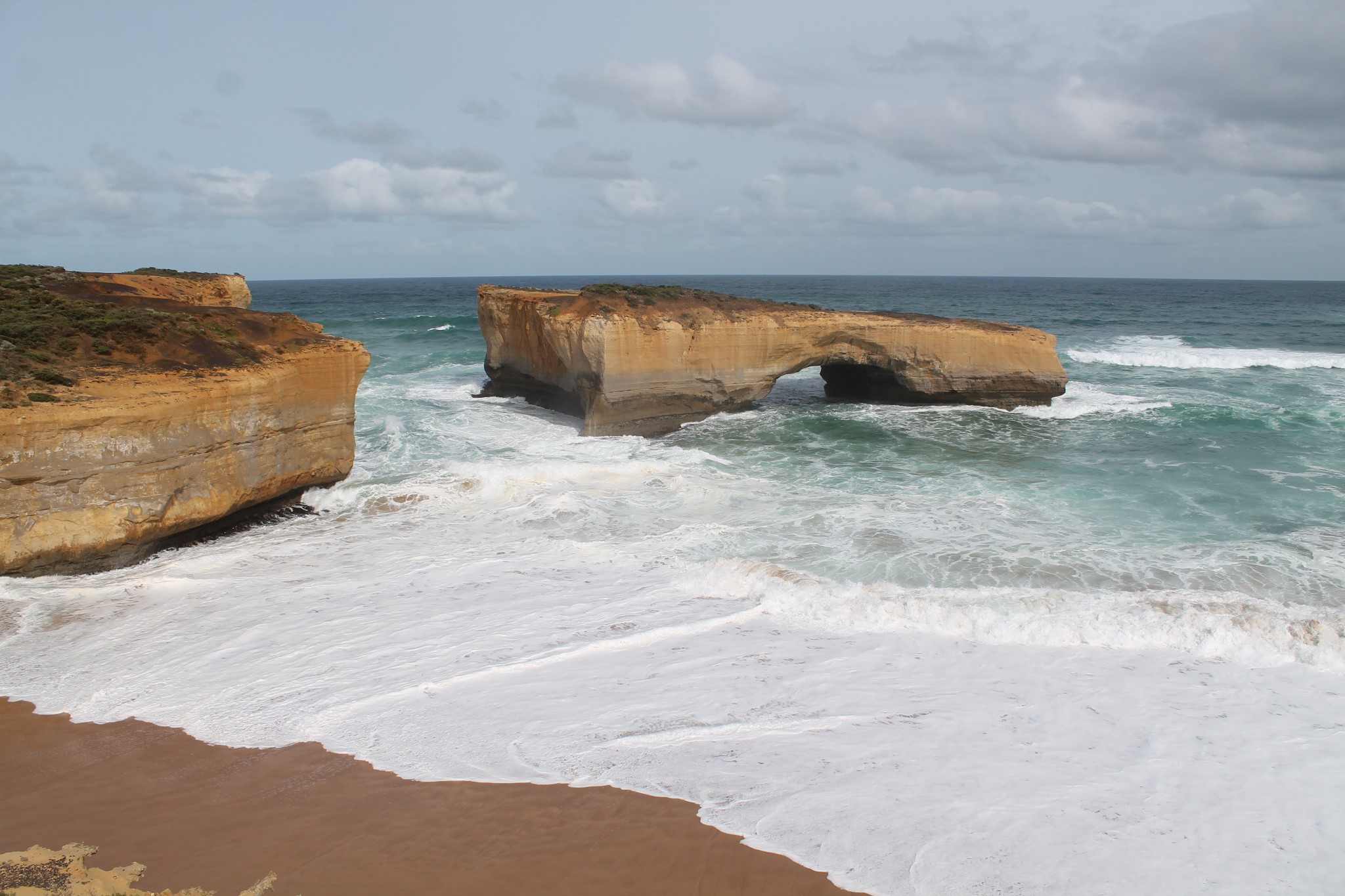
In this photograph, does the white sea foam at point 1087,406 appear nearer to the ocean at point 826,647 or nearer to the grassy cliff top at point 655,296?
the ocean at point 826,647

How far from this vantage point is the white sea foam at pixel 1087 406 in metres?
18.0

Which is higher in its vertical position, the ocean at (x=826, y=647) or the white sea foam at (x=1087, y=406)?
the white sea foam at (x=1087, y=406)

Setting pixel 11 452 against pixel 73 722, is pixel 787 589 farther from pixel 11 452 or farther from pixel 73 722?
pixel 11 452

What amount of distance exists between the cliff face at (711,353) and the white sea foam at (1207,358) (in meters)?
11.3

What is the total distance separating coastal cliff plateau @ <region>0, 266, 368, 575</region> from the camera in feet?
26.7

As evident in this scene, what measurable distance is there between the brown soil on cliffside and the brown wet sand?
443cm

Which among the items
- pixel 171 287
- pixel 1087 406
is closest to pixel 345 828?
pixel 171 287

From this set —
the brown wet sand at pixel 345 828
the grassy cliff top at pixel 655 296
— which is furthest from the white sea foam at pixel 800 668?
the grassy cliff top at pixel 655 296

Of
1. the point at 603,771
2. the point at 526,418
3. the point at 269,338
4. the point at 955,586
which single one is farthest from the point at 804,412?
the point at 603,771

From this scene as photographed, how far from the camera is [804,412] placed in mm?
18094

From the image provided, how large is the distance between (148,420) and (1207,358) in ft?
101

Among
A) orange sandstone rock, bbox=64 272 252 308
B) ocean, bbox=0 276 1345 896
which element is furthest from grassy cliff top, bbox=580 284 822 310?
orange sandstone rock, bbox=64 272 252 308

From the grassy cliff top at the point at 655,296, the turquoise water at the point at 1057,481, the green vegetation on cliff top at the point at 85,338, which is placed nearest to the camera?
the green vegetation on cliff top at the point at 85,338

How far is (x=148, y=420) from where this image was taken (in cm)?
868
